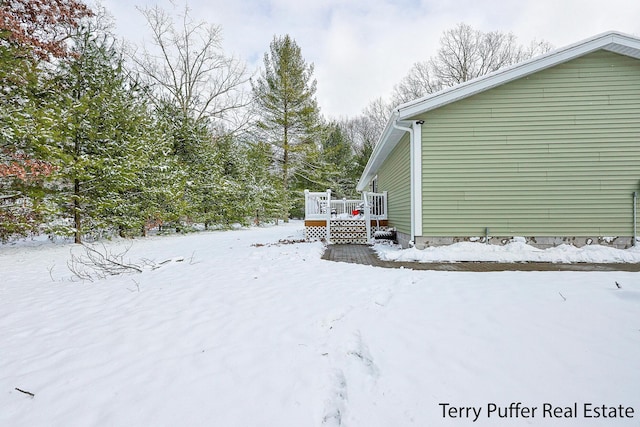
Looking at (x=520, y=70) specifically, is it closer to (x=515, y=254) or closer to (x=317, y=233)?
(x=515, y=254)

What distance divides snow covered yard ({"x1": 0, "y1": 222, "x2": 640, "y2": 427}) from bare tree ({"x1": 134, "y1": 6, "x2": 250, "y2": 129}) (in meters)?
13.2

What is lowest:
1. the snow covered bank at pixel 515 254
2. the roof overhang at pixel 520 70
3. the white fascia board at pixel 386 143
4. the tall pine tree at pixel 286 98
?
the snow covered bank at pixel 515 254

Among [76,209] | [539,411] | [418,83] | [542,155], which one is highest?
[418,83]

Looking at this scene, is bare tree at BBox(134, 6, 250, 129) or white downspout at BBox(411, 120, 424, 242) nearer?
white downspout at BBox(411, 120, 424, 242)

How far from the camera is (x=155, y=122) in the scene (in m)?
11.1

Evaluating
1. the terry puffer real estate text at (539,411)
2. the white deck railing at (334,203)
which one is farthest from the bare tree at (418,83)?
the terry puffer real estate text at (539,411)

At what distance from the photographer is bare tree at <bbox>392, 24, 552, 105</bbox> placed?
667 inches

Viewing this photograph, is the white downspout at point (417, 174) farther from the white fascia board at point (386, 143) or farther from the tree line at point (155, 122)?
the tree line at point (155, 122)

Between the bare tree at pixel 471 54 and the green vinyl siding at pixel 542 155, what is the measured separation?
13.0 m

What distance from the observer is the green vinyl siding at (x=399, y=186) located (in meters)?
7.05

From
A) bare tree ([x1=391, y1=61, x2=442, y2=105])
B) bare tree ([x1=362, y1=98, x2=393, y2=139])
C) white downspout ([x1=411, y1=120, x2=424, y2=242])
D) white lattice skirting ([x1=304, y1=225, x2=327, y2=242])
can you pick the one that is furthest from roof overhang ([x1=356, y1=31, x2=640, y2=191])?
bare tree ([x1=362, y1=98, x2=393, y2=139])

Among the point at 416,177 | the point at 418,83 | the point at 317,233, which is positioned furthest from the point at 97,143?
the point at 418,83

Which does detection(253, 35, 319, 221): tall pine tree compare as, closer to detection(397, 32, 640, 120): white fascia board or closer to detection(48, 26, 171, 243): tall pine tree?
detection(48, 26, 171, 243): tall pine tree

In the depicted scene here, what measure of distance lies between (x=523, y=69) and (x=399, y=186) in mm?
3640
